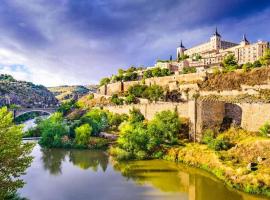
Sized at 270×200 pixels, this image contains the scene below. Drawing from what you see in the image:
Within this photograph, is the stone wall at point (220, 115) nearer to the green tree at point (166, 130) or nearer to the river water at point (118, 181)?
the green tree at point (166, 130)

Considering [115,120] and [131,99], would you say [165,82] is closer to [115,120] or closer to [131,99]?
[131,99]

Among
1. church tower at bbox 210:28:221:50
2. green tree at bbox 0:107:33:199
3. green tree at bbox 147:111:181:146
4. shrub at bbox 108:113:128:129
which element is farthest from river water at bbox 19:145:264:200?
church tower at bbox 210:28:221:50

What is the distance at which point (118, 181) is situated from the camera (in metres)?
24.9

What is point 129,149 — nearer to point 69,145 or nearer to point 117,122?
point 69,145

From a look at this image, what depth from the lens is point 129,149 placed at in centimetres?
3284

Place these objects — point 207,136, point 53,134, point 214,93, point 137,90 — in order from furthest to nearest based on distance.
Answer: point 137,90 < point 214,93 < point 53,134 < point 207,136

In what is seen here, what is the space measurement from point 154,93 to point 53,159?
2575 centimetres

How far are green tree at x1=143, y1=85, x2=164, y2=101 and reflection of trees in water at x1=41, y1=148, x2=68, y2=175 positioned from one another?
20.9m

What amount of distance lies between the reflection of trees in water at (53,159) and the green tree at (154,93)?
2091 cm

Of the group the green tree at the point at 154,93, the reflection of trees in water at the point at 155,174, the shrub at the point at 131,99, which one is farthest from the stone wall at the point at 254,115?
the shrub at the point at 131,99

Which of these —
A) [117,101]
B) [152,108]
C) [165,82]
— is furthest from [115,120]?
[165,82]

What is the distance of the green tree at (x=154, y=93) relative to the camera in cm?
5459

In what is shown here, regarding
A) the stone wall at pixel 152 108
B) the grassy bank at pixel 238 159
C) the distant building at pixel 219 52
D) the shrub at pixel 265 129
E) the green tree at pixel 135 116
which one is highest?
the distant building at pixel 219 52

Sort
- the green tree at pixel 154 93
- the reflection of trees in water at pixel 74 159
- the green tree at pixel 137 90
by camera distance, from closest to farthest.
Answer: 1. the reflection of trees in water at pixel 74 159
2. the green tree at pixel 154 93
3. the green tree at pixel 137 90
